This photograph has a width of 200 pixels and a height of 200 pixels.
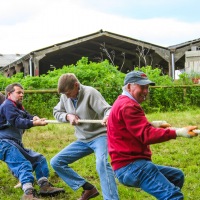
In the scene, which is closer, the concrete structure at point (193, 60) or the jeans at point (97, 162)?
the jeans at point (97, 162)

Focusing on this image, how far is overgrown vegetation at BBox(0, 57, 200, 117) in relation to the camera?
14.8m

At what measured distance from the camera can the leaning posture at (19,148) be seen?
19.9ft

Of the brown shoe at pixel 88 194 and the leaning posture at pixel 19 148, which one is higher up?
the leaning posture at pixel 19 148

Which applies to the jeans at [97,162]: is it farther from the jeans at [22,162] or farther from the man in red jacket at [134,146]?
the man in red jacket at [134,146]

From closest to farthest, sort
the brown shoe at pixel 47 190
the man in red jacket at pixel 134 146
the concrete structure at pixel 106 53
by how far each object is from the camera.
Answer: the man in red jacket at pixel 134 146
the brown shoe at pixel 47 190
the concrete structure at pixel 106 53

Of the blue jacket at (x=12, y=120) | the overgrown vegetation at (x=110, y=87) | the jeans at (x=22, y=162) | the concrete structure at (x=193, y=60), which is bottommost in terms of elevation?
the jeans at (x=22, y=162)

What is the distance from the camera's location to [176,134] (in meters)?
3.81

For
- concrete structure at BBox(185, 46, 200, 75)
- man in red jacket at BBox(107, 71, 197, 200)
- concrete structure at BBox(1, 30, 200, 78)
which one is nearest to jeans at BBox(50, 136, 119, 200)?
man in red jacket at BBox(107, 71, 197, 200)

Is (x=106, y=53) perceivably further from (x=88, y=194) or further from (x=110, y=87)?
(x=88, y=194)

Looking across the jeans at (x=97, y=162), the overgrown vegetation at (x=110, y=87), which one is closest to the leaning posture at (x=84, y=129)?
the jeans at (x=97, y=162)

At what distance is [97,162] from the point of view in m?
5.28

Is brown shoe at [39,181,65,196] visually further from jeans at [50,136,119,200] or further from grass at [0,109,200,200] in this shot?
jeans at [50,136,119,200]

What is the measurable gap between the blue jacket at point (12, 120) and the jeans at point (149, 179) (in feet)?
7.32

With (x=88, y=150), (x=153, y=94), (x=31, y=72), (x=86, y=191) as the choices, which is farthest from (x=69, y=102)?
(x=31, y=72)
